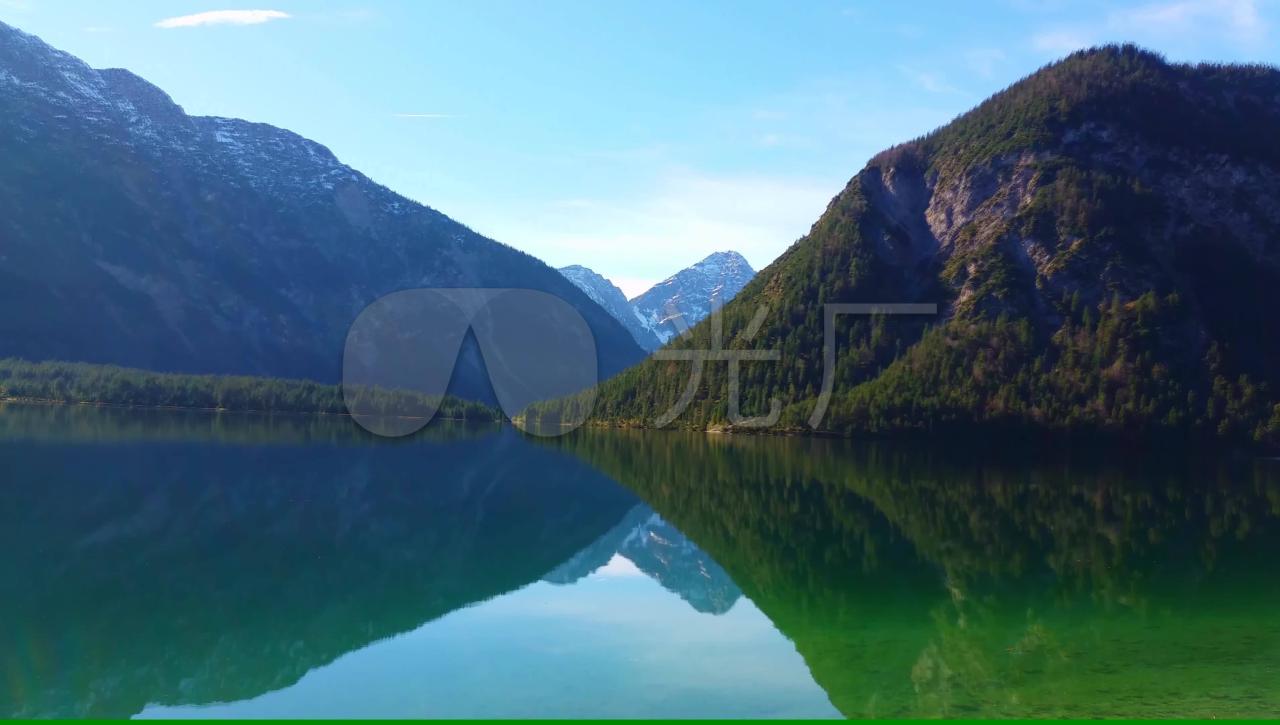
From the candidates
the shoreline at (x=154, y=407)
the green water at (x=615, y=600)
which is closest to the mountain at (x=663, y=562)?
the green water at (x=615, y=600)

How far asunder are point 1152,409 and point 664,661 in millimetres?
126299

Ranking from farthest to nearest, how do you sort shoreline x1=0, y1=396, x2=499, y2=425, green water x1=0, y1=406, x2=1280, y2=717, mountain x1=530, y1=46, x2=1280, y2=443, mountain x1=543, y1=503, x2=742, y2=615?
shoreline x1=0, y1=396, x2=499, y2=425, mountain x1=530, y1=46, x2=1280, y2=443, mountain x1=543, y1=503, x2=742, y2=615, green water x1=0, y1=406, x2=1280, y2=717

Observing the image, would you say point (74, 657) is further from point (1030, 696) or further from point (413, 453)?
point (413, 453)

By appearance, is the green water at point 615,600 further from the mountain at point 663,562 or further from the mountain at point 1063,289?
the mountain at point 1063,289

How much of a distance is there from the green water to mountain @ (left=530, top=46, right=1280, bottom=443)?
258ft

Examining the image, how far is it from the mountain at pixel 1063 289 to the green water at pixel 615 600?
7867 cm

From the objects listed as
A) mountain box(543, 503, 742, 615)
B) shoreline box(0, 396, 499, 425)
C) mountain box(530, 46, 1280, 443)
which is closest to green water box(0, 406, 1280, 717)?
mountain box(543, 503, 742, 615)

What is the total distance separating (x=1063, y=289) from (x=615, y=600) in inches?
5847

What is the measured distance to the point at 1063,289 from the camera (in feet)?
513

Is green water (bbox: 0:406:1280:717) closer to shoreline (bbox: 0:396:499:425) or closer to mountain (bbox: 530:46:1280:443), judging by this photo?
mountain (bbox: 530:46:1280:443)

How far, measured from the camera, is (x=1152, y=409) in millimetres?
126312

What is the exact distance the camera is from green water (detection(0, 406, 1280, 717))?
18562 mm

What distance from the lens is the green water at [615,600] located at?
60.9 ft

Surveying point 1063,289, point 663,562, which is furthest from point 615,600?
point 1063,289
